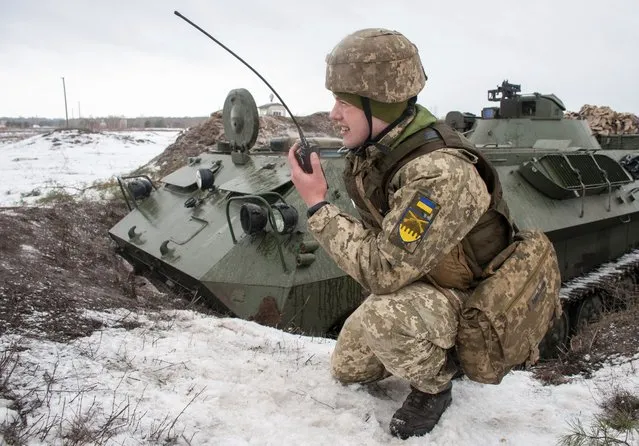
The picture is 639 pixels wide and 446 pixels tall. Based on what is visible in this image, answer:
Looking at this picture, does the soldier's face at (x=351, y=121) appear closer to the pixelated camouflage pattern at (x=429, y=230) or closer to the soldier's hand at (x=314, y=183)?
the soldier's hand at (x=314, y=183)

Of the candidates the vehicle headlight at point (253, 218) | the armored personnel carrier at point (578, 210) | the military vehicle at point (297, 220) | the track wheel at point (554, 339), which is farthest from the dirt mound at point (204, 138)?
the vehicle headlight at point (253, 218)

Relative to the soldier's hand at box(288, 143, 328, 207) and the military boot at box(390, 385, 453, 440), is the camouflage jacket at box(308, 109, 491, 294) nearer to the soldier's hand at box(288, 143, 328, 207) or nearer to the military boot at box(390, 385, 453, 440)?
the soldier's hand at box(288, 143, 328, 207)

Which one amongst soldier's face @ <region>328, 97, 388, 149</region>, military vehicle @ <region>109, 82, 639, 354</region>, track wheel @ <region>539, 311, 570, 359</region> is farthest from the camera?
track wheel @ <region>539, 311, 570, 359</region>

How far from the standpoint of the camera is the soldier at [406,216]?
2.42 meters

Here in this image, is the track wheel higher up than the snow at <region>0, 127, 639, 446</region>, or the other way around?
the snow at <region>0, 127, 639, 446</region>

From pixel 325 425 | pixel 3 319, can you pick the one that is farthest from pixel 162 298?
pixel 325 425

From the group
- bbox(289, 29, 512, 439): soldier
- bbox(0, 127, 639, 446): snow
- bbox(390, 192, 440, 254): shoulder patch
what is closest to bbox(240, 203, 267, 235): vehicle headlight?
bbox(0, 127, 639, 446): snow

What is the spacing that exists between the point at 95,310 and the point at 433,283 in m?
2.16

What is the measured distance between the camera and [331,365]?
3.16m

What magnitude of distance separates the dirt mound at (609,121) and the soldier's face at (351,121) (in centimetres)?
1673

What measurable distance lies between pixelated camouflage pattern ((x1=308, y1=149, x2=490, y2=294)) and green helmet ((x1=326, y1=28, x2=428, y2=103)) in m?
0.35

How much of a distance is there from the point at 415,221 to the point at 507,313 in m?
0.67

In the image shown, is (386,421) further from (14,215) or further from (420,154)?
(14,215)

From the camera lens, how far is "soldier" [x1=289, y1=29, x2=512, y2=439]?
2416 mm
